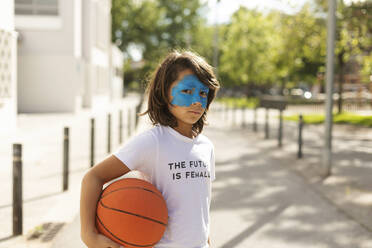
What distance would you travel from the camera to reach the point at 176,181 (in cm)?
230

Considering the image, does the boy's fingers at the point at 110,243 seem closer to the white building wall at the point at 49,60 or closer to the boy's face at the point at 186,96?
the boy's face at the point at 186,96

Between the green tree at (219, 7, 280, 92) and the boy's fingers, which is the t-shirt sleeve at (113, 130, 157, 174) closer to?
the boy's fingers

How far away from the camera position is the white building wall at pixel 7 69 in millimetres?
15336

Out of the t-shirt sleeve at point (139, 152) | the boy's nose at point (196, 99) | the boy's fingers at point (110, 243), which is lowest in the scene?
the boy's fingers at point (110, 243)

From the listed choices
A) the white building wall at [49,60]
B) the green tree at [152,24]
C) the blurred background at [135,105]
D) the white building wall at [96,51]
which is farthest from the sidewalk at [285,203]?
the green tree at [152,24]

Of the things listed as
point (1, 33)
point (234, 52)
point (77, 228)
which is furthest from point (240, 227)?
point (234, 52)

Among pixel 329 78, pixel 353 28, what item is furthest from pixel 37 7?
pixel 329 78

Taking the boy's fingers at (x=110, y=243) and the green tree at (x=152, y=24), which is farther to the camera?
the green tree at (x=152, y=24)

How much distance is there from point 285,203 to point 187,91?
4.88 meters

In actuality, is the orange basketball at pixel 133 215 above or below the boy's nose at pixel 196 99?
below

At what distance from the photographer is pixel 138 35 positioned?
6400 cm

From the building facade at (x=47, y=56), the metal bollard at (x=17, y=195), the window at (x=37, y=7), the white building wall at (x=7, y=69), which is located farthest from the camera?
the window at (x=37, y=7)

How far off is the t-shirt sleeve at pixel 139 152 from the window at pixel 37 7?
1028 inches

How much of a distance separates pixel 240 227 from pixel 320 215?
4.06 ft
